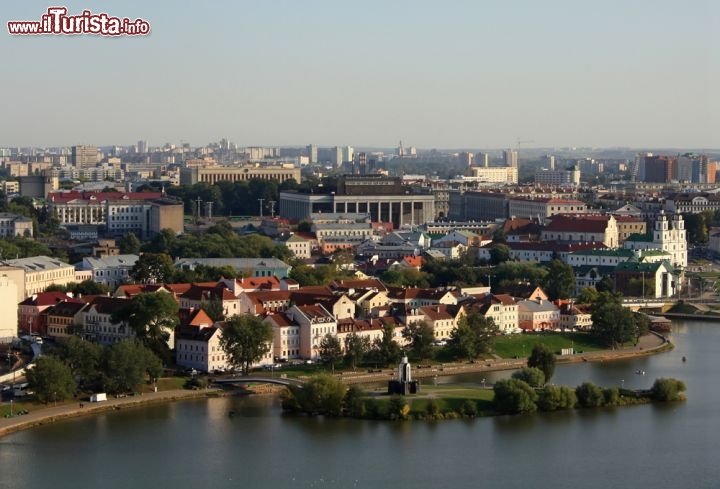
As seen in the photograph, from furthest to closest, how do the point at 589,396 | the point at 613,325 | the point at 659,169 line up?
the point at 659,169, the point at 613,325, the point at 589,396

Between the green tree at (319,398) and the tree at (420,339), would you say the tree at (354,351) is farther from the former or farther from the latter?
the green tree at (319,398)

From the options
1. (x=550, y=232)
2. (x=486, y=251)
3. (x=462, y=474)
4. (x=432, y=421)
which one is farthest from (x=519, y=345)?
(x=550, y=232)

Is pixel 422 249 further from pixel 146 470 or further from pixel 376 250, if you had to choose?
pixel 146 470

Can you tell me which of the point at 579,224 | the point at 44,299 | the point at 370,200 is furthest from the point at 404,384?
the point at 370,200

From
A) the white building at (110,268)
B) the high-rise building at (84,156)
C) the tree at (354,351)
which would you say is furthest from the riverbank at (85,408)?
the high-rise building at (84,156)

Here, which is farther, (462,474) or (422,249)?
(422,249)

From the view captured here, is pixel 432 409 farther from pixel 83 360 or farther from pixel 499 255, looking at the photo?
pixel 499 255

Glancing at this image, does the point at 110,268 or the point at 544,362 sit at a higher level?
the point at 110,268

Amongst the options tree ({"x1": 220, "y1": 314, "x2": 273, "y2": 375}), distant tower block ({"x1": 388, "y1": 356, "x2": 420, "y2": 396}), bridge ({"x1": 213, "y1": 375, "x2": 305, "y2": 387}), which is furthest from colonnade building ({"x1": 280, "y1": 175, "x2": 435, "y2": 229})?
distant tower block ({"x1": 388, "y1": 356, "x2": 420, "y2": 396})
